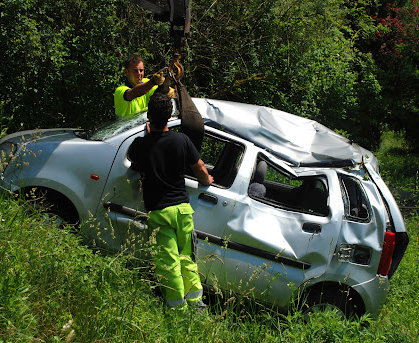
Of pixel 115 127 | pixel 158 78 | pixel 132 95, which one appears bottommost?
pixel 115 127

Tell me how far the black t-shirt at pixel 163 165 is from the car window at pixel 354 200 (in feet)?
5.64

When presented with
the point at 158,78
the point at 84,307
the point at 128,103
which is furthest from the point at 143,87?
the point at 84,307

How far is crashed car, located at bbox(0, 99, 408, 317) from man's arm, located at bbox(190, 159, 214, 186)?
7cm

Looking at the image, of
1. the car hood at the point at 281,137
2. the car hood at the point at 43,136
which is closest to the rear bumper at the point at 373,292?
the car hood at the point at 281,137

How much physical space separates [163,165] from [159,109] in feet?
1.56

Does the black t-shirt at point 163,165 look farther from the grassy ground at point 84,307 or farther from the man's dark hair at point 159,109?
the grassy ground at point 84,307

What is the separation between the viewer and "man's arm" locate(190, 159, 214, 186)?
457 cm

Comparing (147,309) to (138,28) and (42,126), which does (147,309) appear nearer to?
(42,126)

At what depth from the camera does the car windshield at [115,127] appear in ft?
16.5

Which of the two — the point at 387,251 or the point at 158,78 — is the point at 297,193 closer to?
the point at 387,251

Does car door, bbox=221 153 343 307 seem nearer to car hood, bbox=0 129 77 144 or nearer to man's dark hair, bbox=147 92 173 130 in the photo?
man's dark hair, bbox=147 92 173 130

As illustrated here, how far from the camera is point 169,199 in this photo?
14.3 ft

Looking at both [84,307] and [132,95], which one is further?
[132,95]

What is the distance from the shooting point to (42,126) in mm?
8445
